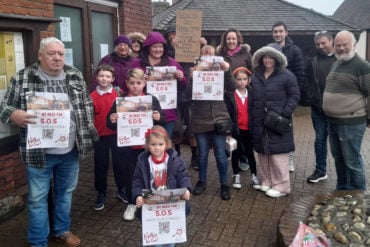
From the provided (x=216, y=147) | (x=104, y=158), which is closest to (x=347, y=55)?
(x=216, y=147)

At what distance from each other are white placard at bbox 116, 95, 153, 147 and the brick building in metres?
0.92

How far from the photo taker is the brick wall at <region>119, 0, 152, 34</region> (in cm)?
722

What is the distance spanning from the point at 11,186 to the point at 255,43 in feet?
36.5

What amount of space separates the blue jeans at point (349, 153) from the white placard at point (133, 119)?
86.6 inches

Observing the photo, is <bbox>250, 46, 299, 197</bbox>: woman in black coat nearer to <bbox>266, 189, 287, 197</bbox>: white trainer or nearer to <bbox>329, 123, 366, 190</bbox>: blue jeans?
<bbox>266, 189, 287, 197</bbox>: white trainer

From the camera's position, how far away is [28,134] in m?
3.03

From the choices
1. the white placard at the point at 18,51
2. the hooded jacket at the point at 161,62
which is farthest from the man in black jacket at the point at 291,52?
the white placard at the point at 18,51

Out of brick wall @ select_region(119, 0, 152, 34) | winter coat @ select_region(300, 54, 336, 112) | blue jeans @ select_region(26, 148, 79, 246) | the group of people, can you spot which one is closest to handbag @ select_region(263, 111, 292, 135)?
the group of people

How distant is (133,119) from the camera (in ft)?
12.1

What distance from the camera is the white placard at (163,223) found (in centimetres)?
290

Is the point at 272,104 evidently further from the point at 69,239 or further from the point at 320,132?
the point at 69,239

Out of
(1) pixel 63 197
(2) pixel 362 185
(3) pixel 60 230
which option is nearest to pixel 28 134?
Result: (1) pixel 63 197

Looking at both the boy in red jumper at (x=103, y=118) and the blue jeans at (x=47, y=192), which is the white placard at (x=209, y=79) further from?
the blue jeans at (x=47, y=192)

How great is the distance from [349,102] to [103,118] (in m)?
2.71
